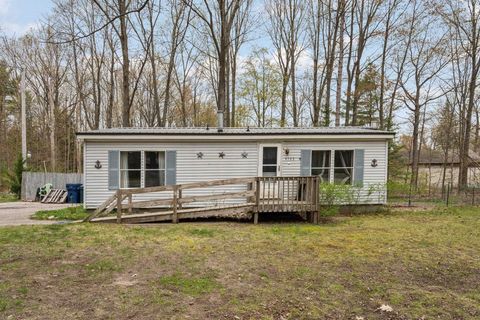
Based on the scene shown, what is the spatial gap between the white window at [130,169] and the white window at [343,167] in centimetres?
613

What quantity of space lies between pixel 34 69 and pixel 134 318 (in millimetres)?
24372

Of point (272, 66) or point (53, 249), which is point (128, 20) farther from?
point (53, 249)

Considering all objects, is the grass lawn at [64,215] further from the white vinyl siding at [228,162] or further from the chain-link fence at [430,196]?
the chain-link fence at [430,196]

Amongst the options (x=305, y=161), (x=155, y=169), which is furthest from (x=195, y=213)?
(x=305, y=161)

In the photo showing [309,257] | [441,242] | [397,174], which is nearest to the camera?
[309,257]

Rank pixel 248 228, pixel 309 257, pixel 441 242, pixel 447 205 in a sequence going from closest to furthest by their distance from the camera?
pixel 309 257 → pixel 441 242 → pixel 248 228 → pixel 447 205

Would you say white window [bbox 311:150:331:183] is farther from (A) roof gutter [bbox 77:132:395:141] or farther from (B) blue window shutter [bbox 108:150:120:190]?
(B) blue window shutter [bbox 108:150:120:190]

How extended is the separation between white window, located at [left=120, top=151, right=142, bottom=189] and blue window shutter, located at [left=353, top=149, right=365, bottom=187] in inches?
264

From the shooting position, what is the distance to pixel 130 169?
→ 9633mm

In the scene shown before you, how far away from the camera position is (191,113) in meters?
26.8

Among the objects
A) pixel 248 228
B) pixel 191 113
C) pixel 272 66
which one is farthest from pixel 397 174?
pixel 191 113

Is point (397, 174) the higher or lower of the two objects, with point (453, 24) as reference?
lower

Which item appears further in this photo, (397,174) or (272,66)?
(272,66)

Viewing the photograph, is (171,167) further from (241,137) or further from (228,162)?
(241,137)
